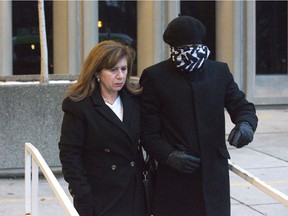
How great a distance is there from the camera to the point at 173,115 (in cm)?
319

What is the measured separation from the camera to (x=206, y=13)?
50.2 ft

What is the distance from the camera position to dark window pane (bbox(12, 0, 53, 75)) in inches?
556

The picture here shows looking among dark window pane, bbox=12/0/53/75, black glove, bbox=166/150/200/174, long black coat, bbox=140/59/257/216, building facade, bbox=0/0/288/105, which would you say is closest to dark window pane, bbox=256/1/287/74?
building facade, bbox=0/0/288/105

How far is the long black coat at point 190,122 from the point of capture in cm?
317

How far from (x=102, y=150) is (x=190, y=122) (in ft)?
1.63

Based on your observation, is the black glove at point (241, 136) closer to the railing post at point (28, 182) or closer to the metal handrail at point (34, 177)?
the metal handrail at point (34, 177)

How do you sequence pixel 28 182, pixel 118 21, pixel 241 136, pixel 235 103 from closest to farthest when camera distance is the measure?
pixel 241 136 → pixel 235 103 → pixel 28 182 → pixel 118 21

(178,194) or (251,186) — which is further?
(251,186)

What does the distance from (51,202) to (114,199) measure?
3069mm

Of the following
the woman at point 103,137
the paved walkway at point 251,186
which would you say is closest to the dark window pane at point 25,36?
the paved walkway at point 251,186

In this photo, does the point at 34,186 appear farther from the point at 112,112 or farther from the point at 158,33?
the point at 158,33

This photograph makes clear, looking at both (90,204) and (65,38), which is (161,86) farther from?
(65,38)

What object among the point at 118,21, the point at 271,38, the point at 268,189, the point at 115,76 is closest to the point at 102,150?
the point at 115,76

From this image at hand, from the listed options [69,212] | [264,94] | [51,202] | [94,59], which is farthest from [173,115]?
[264,94]
